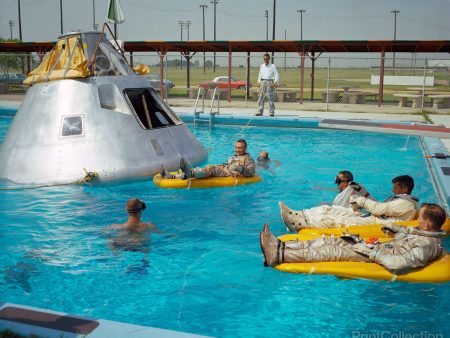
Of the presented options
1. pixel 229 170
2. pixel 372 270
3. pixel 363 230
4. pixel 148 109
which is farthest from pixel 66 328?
Answer: pixel 148 109

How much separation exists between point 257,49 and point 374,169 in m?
16.7

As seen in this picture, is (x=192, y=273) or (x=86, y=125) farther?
(x=86, y=125)

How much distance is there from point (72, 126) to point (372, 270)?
6276 mm

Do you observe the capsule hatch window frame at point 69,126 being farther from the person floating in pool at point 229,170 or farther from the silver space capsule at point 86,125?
the person floating in pool at point 229,170

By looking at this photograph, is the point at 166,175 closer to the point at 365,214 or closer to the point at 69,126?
the point at 69,126

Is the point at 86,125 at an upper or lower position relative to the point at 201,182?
upper

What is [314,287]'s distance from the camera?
5449mm

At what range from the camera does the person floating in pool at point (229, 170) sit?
9.39 meters

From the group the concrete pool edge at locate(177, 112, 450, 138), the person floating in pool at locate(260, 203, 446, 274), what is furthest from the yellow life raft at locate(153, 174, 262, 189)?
the concrete pool edge at locate(177, 112, 450, 138)

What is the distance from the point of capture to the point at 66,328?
12.0 feet

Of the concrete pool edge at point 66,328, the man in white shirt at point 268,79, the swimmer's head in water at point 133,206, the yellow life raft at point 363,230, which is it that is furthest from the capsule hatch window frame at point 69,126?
the man in white shirt at point 268,79

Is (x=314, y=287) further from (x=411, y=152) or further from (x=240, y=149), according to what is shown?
(x=411, y=152)

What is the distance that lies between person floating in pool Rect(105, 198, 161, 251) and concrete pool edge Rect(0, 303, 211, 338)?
9.09ft

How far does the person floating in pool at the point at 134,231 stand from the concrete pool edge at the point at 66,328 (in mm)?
2771
